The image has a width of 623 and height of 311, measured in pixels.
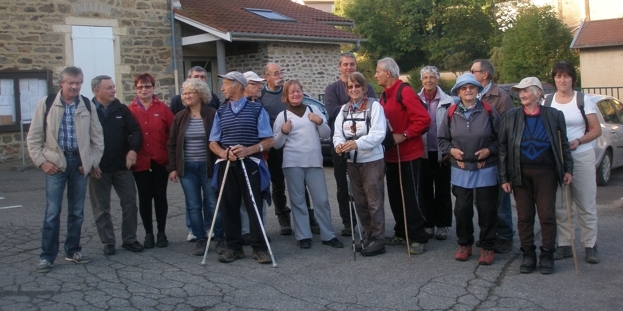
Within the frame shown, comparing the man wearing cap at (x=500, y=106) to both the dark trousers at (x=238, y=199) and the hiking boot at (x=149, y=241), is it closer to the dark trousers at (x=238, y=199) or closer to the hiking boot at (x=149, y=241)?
the dark trousers at (x=238, y=199)

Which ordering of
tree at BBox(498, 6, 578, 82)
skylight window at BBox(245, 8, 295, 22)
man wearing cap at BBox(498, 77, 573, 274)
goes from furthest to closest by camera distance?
1. tree at BBox(498, 6, 578, 82)
2. skylight window at BBox(245, 8, 295, 22)
3. man wearing cap at BBox(498, 77, 573, 274)

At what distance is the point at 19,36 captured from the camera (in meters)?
15.7

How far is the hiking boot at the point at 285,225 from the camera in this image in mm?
7871

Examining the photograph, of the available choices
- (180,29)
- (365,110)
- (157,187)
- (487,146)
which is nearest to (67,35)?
(180,29)

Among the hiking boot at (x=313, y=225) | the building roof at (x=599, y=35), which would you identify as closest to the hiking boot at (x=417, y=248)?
the hiking boot at (x=313, y=225)

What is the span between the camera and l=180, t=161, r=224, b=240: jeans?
22.9 feet

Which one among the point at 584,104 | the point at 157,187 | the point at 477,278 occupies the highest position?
the point at 584,104

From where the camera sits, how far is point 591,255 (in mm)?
6320

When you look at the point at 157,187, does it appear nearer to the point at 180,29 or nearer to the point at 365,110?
the point at 365,110

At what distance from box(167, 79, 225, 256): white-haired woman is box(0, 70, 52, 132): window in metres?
9.95

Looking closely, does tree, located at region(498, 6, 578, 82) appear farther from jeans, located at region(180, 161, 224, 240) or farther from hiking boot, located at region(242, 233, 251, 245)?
jeans, located at region(180, 161, 224, 240)

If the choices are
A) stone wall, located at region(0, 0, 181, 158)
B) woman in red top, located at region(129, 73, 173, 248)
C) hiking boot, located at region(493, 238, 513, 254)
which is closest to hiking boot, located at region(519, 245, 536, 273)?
hiking boot, located at region(493, 238, 513, 254)

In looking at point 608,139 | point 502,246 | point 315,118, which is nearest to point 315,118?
point 315,118

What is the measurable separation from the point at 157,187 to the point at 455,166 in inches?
121
